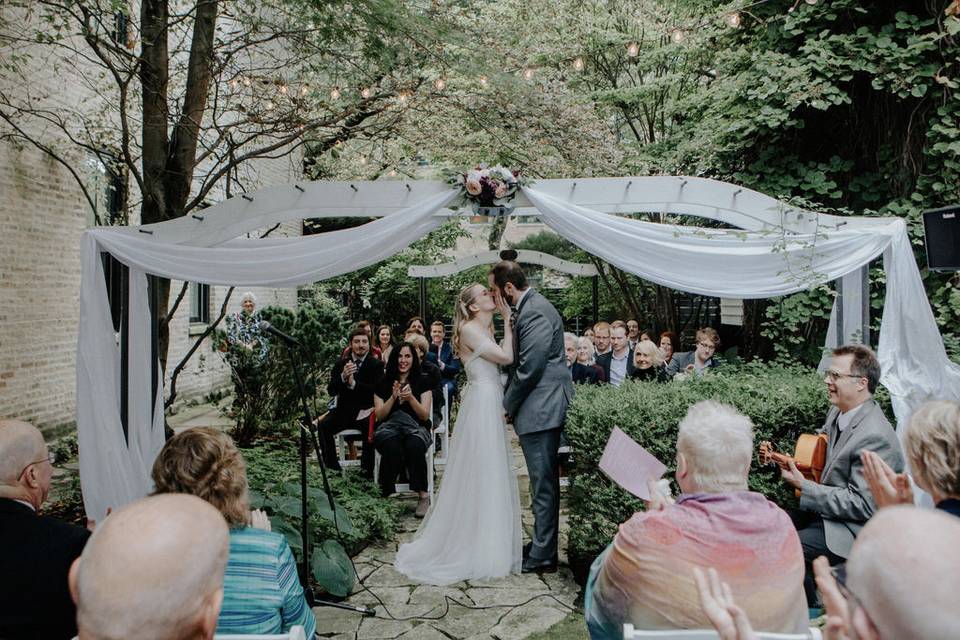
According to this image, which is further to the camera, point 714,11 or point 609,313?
point 609,313

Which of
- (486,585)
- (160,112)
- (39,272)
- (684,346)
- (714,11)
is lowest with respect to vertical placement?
(486,585)

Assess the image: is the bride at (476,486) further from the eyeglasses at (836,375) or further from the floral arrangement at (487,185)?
the eyeglasses at (836,375)

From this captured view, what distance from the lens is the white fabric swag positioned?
15.1 ft

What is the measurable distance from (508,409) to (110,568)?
3.85 metres

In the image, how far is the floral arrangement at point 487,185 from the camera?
483cm

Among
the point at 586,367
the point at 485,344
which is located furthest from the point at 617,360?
the point at 485,344

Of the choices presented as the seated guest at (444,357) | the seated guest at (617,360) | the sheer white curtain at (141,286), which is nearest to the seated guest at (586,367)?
the seated guest at (617,360)

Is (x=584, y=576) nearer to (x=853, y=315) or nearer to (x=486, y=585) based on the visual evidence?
(x=486, y=585)

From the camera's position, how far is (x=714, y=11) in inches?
342

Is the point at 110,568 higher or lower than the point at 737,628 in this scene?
higher

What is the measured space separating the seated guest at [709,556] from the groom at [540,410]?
8.44 feet

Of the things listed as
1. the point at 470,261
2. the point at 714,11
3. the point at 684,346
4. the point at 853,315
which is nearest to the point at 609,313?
A: the point at 684,346

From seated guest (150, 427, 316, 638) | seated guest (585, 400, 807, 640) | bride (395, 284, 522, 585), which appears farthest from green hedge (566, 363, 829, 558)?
seated guest (150, 427, 316, 638)

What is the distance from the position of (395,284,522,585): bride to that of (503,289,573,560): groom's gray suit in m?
0.25
